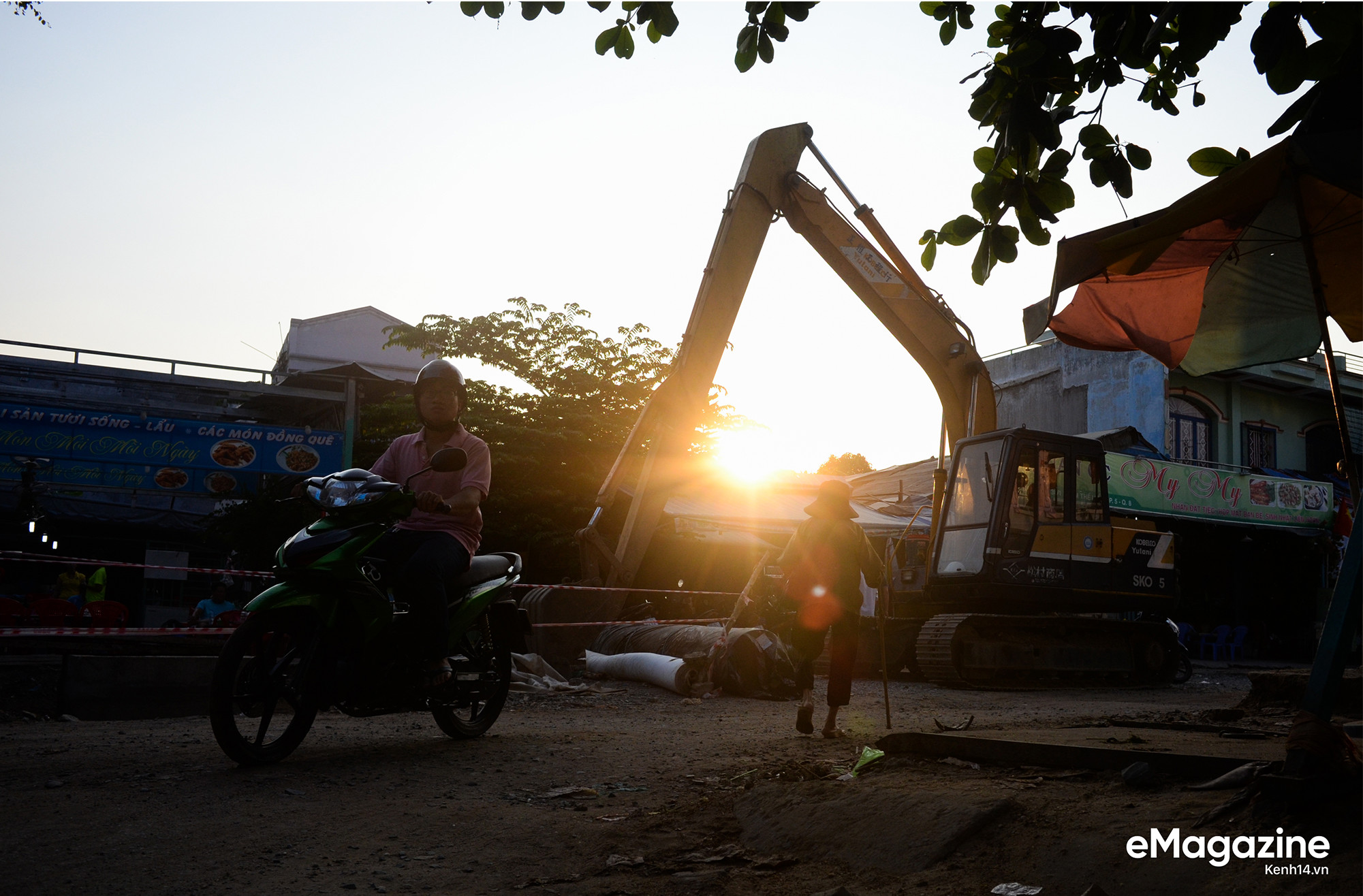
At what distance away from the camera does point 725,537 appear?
19.7 meters

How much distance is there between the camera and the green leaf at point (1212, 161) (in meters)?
4.53

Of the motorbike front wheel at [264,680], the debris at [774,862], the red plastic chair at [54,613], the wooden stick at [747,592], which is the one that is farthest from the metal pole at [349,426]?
the debris at [774,862]

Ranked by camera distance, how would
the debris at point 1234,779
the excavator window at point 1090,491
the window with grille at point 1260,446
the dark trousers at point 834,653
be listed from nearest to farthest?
1. the debris at point 1234,779
2. the dark trousers at point 834,653
3. the excavator window at point 1090,491
4. the window with grille at point 1260,446

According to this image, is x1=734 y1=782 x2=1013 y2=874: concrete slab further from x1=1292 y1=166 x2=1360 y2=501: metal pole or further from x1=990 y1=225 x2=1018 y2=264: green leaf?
x1=1292 y1=166 x2=1360 y2=501: metal pole

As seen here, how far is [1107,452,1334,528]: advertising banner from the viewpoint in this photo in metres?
22.4

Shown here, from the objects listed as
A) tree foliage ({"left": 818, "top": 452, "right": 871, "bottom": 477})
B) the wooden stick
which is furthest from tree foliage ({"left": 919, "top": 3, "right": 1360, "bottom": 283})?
tree foliage ({"left": 818, "top": 452, "right": 871, "bottom": 477})

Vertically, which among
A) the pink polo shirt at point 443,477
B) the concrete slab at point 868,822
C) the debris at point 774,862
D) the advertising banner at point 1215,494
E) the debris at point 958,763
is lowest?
the debris at point 774,862

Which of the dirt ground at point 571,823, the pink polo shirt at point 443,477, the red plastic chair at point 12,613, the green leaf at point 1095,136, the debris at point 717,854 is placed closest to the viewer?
the dirt ground at point 571,823

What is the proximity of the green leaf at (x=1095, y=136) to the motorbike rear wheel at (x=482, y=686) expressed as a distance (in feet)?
12.8

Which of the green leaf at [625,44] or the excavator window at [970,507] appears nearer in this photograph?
the green leaf at [625,44]

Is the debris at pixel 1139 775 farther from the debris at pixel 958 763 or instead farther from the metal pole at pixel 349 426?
the metal pole at pixel 349 426

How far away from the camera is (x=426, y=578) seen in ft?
17.1

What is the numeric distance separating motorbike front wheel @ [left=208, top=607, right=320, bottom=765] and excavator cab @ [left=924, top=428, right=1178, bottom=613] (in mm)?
9266

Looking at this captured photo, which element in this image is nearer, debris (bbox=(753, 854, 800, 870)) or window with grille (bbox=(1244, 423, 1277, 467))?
debris (bbox=(753, 854, 800, 870))
